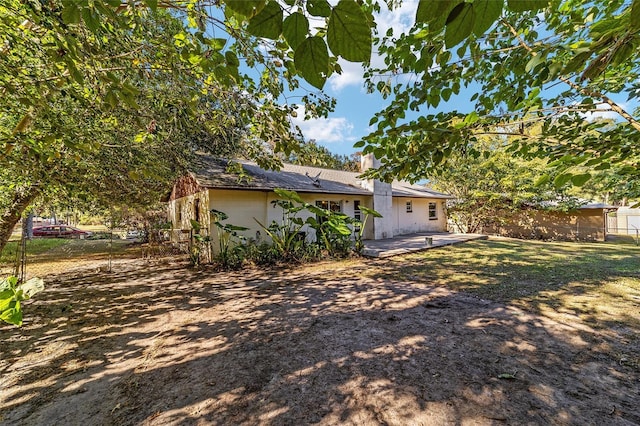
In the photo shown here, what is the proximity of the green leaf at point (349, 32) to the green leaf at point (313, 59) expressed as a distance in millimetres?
36

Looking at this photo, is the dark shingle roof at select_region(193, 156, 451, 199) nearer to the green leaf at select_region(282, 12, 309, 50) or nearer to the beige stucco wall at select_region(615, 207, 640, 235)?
the green leaf at select_region(282, 12, 309, 50)

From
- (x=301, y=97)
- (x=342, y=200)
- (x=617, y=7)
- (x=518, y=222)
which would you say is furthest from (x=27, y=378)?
(x=518, y=222)

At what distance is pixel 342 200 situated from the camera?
14547 mm

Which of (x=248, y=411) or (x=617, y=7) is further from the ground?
(x=617, y=7)

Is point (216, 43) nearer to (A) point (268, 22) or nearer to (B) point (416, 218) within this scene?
(A) point (268, 22)

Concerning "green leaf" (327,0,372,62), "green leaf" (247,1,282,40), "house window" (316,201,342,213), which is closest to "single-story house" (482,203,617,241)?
"house window" (316,201,342,213)

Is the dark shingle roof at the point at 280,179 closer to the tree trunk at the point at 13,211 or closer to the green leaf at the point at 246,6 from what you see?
the tree trunk at the point at 13,211

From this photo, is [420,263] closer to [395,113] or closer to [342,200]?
[342,200]

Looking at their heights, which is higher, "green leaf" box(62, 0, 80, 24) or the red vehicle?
"green leaf" box(62, 0, 80, 24)

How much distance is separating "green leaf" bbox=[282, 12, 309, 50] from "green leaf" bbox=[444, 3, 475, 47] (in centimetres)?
45

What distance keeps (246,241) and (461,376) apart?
8995mm

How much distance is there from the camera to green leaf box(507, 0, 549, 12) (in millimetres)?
695

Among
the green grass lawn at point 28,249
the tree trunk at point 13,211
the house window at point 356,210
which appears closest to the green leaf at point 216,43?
the tree trunk at point 13,211

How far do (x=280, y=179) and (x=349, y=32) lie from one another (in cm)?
1210
